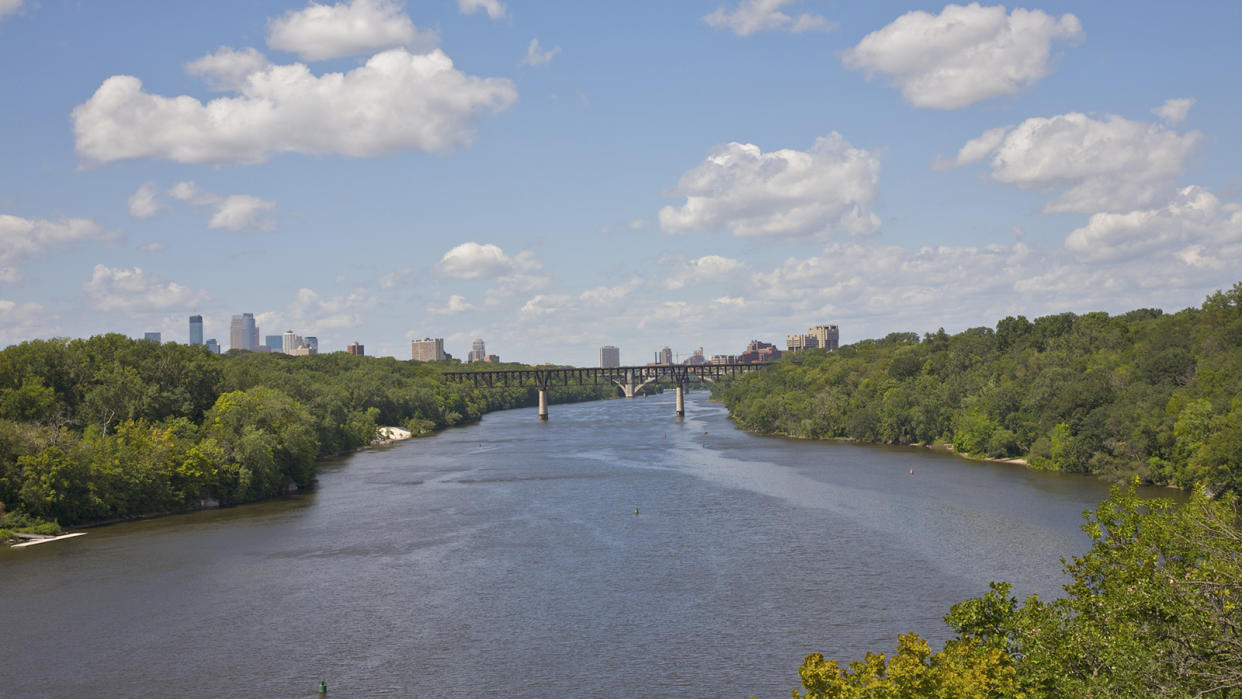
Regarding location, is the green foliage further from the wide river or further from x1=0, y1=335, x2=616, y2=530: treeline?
x1=0, y1=335, x2=616, y2=530: treeline

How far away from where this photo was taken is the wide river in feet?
120

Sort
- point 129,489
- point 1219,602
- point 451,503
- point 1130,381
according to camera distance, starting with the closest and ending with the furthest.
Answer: point 1219,602
point 129,489
point 451,503
point 1130,381

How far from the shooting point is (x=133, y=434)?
73188 mm

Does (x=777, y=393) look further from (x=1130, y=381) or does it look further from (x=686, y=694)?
(x=686, y=694)

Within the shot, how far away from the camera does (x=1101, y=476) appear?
3130 inches

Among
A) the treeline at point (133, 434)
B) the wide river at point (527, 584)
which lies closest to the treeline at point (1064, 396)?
the wide river at point (527, 584)

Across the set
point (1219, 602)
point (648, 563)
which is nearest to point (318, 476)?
point (648, 563)

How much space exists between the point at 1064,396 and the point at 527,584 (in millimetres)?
63530

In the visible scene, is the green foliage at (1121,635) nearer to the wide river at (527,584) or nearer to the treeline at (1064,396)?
the wide river at (527,584)

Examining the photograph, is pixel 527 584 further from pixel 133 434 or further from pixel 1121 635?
pixel 133 434

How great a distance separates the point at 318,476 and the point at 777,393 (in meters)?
83.4

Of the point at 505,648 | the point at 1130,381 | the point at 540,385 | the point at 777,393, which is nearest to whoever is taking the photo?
the point at 505,648

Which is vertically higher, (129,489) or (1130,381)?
(1130,381)

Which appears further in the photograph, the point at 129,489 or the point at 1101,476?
the point at 1101,476
